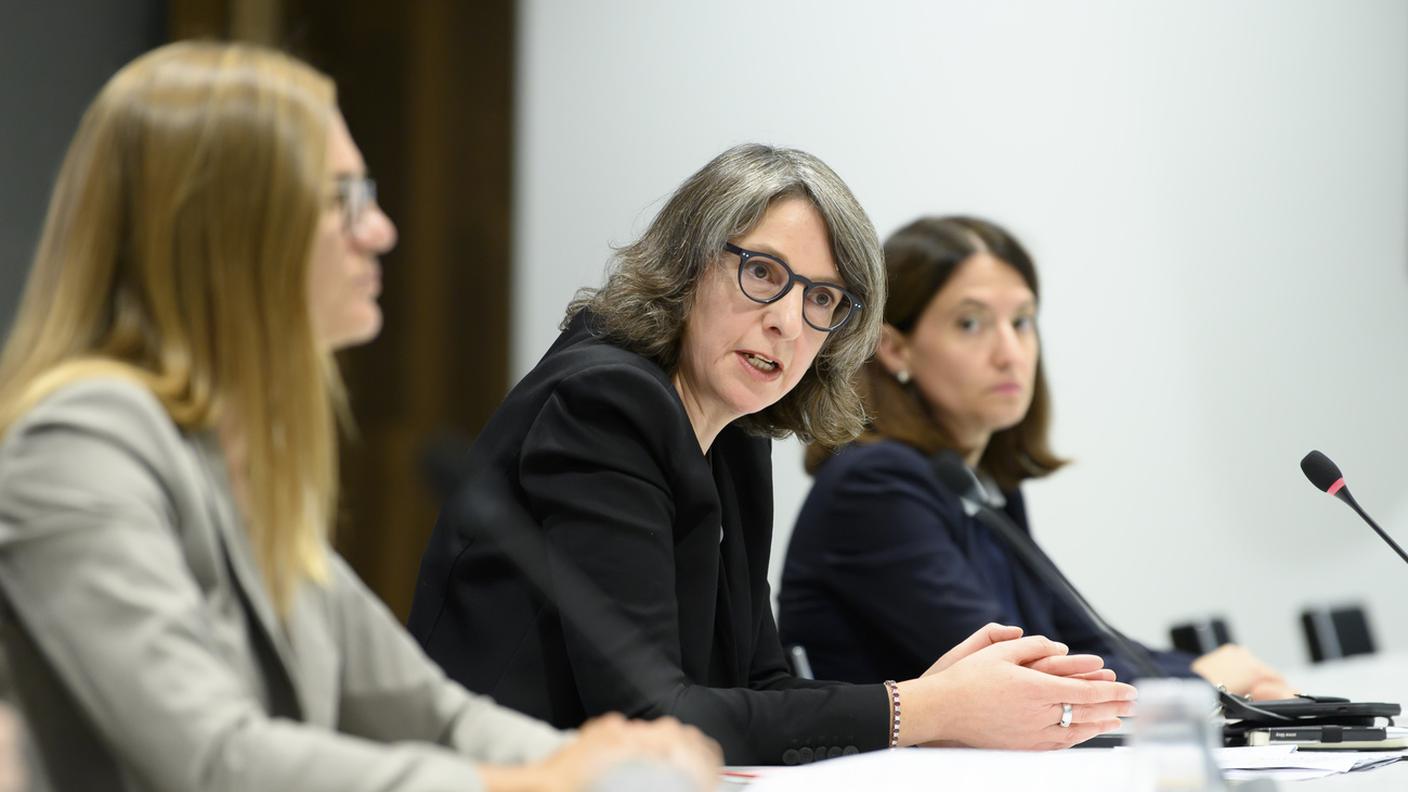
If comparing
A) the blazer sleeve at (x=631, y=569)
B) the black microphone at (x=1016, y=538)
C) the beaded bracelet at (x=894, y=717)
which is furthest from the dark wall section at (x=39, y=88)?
the beaded bracelet at (x=894, y=717)

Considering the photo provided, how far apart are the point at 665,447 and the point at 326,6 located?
5.37 ft

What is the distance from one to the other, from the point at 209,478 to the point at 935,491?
1.43 metres

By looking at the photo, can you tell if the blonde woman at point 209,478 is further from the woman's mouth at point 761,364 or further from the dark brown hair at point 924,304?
the dark brown hair at point 924,304

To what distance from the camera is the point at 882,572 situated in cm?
213

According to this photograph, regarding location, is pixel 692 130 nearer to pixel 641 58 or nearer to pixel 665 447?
pixel 641 58

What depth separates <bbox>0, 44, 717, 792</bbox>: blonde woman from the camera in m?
0.83

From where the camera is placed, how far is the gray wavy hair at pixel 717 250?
5.57ft

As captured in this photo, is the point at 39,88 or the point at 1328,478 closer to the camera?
the point at 1328,478

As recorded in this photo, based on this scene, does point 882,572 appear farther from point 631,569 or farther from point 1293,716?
point 631,569

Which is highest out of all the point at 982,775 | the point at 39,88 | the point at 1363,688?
the point at 39,88

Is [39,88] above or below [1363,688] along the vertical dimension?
above

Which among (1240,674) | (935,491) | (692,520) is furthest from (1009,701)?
(1240,674)

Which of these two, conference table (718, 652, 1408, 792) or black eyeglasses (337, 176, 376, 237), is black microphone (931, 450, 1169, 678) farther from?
black eyeglasses (337, 176, 376, 237)

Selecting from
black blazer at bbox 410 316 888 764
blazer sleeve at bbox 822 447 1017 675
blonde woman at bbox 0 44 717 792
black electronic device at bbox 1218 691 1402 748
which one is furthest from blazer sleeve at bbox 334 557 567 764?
blazer sleeve at bbox 822 447 1017 675
